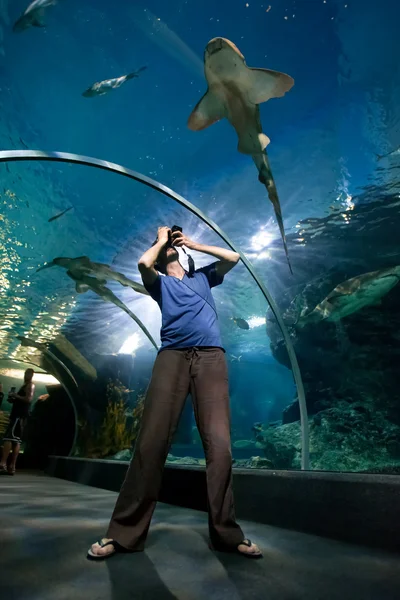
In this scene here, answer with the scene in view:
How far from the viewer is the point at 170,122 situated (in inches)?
256

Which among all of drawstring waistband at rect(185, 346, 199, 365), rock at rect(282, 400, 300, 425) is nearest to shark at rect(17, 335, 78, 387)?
drawstring waistband at rect(185, 346, 199, 365)

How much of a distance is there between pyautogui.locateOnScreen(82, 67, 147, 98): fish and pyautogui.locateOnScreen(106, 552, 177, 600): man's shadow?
21.9 feet

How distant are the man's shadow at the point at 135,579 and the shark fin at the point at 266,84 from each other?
223 inches

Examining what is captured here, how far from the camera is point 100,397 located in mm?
11930

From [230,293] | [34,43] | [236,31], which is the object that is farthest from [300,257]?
[34,43]

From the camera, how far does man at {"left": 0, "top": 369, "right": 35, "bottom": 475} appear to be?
760 centimetres

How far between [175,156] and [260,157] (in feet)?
5.96

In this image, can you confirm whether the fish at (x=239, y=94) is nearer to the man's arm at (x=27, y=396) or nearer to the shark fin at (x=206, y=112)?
the shark fin at (x=206, y=112)

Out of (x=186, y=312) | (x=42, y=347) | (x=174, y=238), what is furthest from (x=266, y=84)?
(x=42, y=347)

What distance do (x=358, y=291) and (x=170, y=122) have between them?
8.20 m

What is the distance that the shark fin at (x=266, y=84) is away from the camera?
482cm

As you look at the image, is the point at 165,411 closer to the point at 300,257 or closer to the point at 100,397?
the point at 100,397

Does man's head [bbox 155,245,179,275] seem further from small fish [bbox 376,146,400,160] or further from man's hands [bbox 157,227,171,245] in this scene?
small fish [bbox 376,146,400,160]

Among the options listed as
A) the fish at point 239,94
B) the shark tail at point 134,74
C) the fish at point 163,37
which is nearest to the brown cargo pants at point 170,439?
the fish at point 239,94
